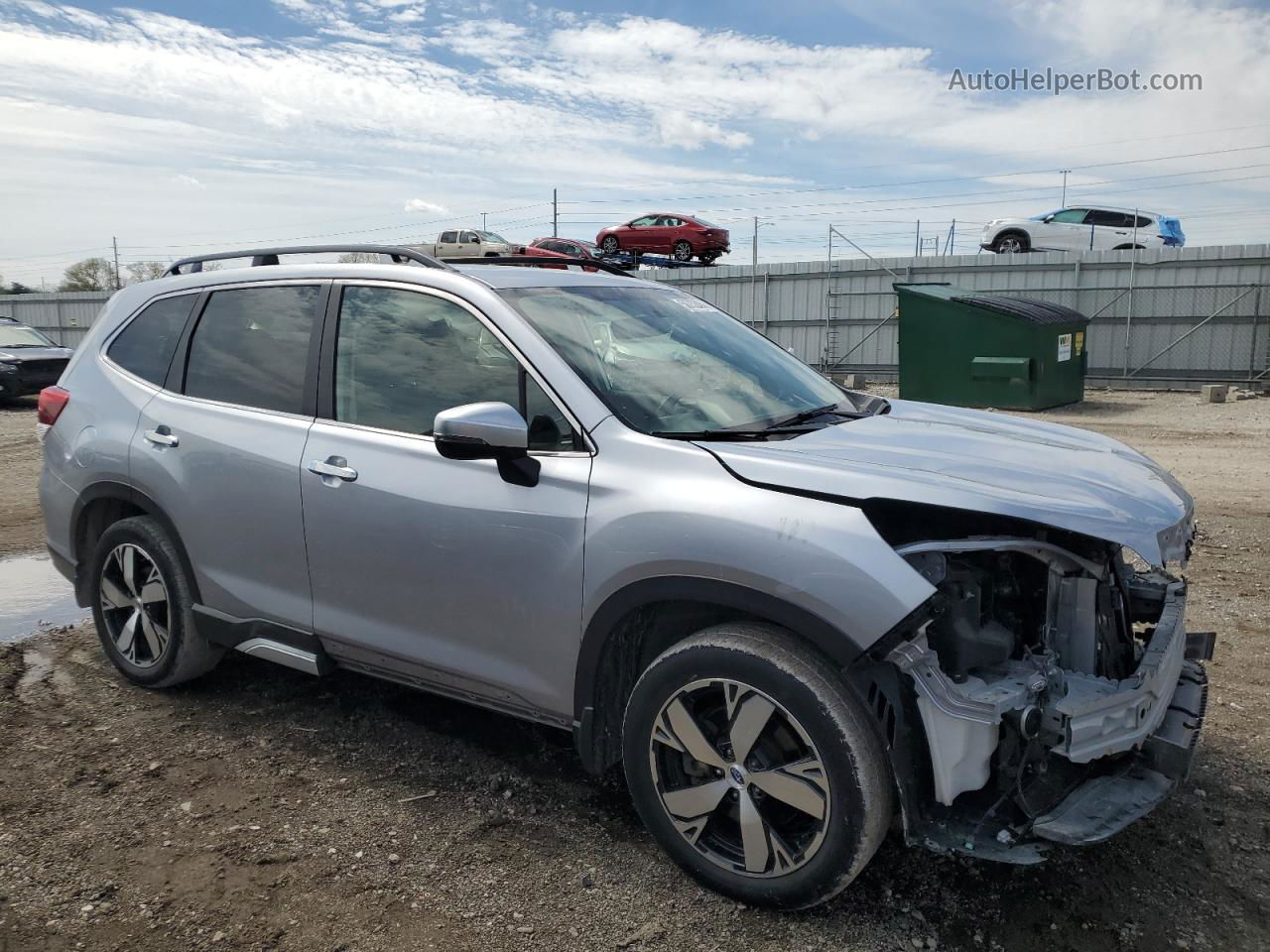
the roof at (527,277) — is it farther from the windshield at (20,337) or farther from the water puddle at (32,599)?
the windshield at (20,337)

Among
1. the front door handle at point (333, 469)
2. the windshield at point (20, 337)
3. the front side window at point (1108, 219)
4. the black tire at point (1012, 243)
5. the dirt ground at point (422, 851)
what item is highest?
the front side window at point (1108, 219)

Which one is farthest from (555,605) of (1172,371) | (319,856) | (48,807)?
(1172,371)

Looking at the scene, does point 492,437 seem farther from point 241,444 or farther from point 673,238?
point 673,238

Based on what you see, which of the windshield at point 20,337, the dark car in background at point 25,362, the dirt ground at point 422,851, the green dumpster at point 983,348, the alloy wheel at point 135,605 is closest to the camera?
the dirt ground at point 422,851

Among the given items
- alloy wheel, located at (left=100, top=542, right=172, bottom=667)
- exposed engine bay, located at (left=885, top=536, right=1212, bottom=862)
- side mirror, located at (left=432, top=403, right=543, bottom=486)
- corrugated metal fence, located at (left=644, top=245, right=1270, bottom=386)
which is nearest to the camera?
exposed engine bay, located at (left=885, top=536, right=1212, bottom=862)

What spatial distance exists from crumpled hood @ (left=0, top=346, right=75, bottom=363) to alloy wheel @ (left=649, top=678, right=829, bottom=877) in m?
17.8

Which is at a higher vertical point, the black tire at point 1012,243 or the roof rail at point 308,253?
the black tire at point 1012,243

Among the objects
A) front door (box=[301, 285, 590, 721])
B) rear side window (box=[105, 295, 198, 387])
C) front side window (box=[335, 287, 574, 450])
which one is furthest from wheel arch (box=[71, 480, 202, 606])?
front side window (box=[335, 287, 574, 450])

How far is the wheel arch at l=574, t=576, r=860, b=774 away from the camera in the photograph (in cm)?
254

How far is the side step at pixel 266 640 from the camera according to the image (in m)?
3.55

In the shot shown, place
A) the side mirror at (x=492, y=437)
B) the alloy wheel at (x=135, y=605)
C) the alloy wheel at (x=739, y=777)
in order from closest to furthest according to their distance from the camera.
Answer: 1. the alloy wheel at (x=739, y=777)
2. the side mirror at (x=492, y=437)
3. the alloy wheel at (x=135, y=605)

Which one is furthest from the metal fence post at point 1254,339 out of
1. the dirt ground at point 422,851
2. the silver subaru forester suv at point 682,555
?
the silver subaru forester suv at point 682,555

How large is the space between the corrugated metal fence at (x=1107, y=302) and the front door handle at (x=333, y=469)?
15358 mm

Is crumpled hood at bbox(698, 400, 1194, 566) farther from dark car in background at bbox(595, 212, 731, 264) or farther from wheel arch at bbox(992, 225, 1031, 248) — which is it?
dark car in background at bbox(595, 212, 731, 264)
